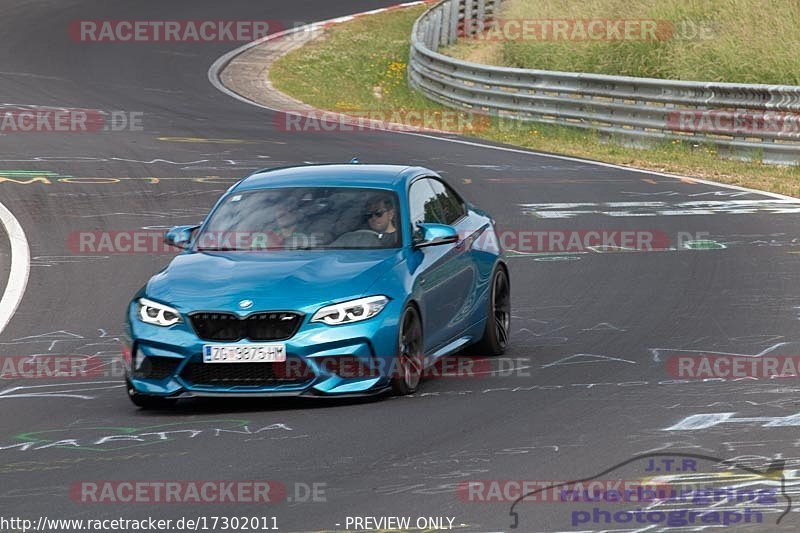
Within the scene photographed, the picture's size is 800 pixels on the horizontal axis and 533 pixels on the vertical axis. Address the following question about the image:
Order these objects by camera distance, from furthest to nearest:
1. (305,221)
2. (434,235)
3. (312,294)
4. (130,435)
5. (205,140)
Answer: (205,140) < (305,221) < (434,235) < (312,294) < (130,435)

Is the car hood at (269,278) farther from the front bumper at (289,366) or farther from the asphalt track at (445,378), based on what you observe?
the asphalt track at (445,378)

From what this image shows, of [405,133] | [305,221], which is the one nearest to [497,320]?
[305,221]

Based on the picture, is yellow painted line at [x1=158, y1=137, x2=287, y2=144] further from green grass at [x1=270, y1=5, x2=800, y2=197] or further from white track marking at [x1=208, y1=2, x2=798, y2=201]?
green grass at [x1=270, y1=5, x2=800, y2=197]

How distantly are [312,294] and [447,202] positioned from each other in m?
2.51

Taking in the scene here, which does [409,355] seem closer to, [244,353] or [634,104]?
[244,353]

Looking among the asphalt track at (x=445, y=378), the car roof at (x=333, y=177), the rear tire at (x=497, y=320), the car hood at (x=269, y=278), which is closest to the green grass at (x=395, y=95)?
the asphalt track at (x=445, y=378)

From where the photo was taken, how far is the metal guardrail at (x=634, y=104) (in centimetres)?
2370

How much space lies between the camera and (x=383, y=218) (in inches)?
426

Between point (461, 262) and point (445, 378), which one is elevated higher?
point (461, 262)

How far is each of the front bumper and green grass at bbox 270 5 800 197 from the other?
12.5 metres

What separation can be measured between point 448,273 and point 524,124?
1857 cm

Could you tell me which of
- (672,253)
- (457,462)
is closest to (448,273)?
(457,462)

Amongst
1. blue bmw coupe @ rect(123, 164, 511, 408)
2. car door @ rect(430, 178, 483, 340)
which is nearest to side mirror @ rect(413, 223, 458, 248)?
blue bmw coupe @ rect(123, 164, 511, 408)

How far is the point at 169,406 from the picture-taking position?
10070mm
